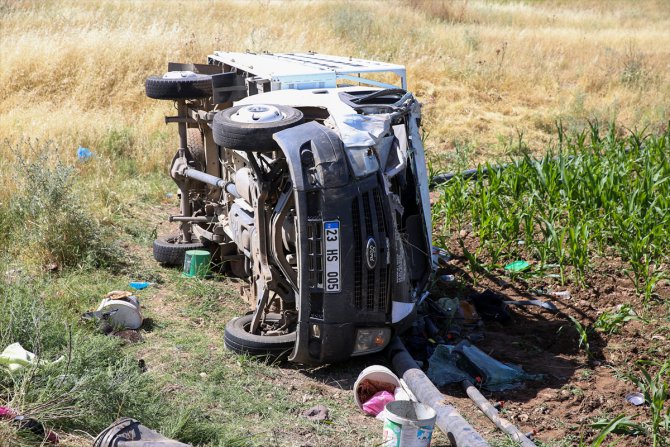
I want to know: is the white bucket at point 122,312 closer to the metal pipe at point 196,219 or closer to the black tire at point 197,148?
the metal pipe at point 196,219

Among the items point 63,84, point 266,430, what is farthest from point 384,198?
point 63,84

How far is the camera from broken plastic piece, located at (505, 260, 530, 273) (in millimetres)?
7348

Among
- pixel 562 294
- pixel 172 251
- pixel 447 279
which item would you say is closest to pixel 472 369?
pixel 562 294

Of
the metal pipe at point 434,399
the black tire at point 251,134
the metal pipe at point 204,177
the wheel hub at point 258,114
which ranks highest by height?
the wheel hub at point 258,114

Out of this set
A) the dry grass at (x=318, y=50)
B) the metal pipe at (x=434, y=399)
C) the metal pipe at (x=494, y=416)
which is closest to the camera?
the metal pipe at (x=434, y=399)

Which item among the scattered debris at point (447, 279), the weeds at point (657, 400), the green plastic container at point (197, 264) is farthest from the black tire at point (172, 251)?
the weeds at point (657, 400)

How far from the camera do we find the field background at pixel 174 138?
487 cm

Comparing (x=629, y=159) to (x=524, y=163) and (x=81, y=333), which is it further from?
(x=81, y=333)

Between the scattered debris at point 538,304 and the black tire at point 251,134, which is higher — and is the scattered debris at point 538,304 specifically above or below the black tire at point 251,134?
below

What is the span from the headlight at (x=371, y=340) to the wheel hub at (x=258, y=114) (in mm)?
1556

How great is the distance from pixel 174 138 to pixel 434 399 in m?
8.07

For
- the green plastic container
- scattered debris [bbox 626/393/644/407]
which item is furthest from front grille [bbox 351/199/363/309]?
the green plastic container

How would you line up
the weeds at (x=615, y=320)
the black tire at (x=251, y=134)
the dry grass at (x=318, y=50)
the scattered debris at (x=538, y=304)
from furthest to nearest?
the dry grass at (x=318, y=50), the scattered debris at (x=538, y=304), the weeds at (x=615, y=320), the black tire at (x=251, y=134)

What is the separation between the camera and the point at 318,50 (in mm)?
16453
